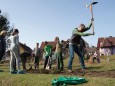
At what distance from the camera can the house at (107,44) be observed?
11369cm

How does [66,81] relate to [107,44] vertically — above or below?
below

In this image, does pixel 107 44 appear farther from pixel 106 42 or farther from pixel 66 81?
pixel 66 81

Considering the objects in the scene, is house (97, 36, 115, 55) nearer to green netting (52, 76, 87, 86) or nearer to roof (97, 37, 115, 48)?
roof (97, 37, 115, 48)

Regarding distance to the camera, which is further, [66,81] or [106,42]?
[106,42]

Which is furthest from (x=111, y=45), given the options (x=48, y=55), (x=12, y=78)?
(x=12, y=78)

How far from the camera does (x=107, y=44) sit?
114125 mm

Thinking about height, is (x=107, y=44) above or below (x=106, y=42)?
below

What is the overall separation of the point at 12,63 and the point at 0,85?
3486 mm

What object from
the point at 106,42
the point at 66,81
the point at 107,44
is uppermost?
the point at 106,42

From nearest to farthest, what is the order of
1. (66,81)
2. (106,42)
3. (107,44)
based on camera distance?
1. (66,81)
2. (107,44)
3. (106,42)

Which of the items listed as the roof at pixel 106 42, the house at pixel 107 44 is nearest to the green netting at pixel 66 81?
the house at pixel 107 44

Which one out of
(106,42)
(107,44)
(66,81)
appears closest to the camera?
(66,81)

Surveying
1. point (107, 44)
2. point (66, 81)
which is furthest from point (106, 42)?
point (66, 81)

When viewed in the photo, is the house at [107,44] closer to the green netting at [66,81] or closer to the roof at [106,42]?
the roof at [106,42]
